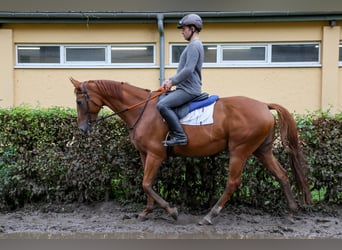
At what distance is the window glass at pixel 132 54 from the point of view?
10.1m

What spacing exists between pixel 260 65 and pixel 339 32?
210 cm

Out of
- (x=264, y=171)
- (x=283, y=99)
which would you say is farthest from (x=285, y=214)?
(x=283, y=99)

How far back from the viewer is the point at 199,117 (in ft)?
16.2

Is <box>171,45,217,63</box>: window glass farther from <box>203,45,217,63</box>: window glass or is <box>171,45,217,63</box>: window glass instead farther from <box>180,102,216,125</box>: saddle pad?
<box>180,102,216,125</box>: saddle pad

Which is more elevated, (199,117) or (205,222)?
(199,117)

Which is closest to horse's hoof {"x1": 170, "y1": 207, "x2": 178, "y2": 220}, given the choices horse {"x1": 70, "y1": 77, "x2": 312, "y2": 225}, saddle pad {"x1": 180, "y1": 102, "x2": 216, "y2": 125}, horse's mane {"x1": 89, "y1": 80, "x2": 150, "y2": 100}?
horse {"x1": 70, "y1": 77, "x2": 312, "y2": 225}

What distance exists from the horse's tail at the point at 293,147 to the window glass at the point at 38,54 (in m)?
6.83

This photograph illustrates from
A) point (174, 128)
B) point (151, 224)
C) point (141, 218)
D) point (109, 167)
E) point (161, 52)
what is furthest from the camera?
point (161, 52)

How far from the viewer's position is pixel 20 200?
594cm

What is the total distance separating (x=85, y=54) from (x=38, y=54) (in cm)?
123

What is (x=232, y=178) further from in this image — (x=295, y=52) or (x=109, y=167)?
(x=295, y=52)

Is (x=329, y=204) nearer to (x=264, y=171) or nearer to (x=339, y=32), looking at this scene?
(x=264, y=171)

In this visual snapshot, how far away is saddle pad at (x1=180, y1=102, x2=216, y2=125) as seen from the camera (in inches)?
194

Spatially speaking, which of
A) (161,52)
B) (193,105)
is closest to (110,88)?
(193,105)
